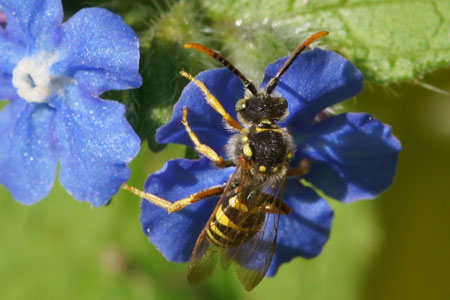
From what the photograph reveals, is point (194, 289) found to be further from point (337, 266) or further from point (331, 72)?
point (331, 72)

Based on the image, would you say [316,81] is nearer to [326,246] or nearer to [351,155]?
Answer: [351,155]

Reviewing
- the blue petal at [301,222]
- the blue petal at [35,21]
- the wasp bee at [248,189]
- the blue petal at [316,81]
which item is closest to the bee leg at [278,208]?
the wasp bee at [248,189]

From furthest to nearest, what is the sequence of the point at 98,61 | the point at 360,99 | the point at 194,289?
the point at 194,289 → the point at 360,99 → the point at 98,61

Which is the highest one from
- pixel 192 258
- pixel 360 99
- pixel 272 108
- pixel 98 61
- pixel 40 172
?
pixel 98 61

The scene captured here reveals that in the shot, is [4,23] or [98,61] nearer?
[98,61]

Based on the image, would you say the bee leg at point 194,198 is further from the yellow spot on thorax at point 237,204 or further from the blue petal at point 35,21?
the blue petal at point 35,21

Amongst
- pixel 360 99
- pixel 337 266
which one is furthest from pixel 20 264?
pixel 360 99

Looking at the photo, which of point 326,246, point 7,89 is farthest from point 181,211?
point 326,246
